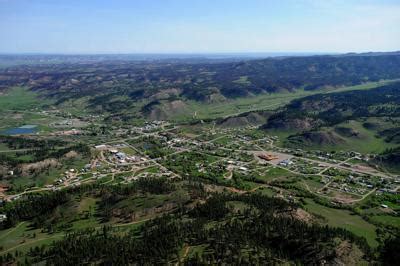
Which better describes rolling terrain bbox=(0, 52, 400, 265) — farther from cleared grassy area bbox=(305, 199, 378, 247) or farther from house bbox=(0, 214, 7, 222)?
house bbox=(0, 214, 7, 222)

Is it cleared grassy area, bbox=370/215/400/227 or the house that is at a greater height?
cleared grassy area, bbox=370/215/400/227

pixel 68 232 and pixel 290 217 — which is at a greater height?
pixel 290 217

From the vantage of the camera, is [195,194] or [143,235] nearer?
[143,235]

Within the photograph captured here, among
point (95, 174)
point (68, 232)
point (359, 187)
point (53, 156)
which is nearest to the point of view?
point (68, 232)

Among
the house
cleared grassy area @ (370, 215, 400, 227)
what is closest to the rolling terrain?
cleared grassy area @ (370, 215, 400, 227)

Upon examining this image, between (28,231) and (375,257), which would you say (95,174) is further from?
(375,257)

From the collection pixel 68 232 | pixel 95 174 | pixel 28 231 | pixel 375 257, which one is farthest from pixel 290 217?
pixel 95 174

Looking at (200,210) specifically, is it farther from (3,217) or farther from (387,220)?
(3,217)

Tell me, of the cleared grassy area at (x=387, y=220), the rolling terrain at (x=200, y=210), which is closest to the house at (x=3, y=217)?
the rolling terrain at (x=200, y=210)
